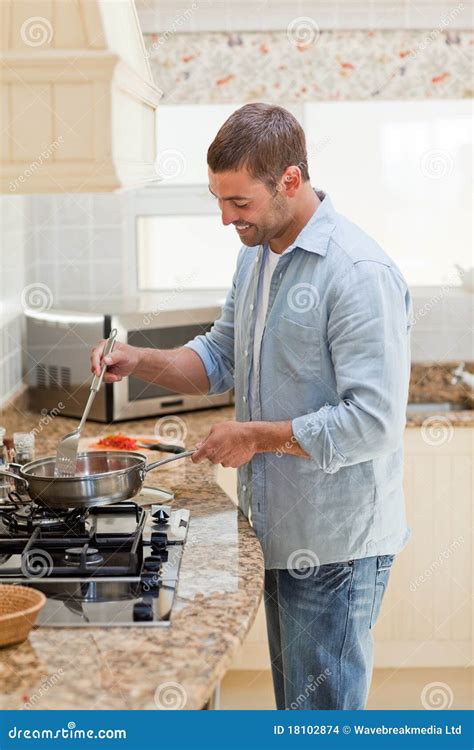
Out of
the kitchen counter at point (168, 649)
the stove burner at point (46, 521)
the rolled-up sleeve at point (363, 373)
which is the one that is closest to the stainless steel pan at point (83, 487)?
the stove burner at point (46, 521)

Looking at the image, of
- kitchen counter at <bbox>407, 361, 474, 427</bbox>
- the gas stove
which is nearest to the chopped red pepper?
the gas stove

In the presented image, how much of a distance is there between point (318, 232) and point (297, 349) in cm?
21

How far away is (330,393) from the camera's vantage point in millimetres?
1760

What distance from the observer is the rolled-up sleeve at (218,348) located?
2111mm

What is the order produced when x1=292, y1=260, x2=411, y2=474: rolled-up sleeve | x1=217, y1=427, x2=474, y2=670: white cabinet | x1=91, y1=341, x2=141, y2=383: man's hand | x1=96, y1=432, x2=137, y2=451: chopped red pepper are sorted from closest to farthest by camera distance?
x1=292, y1=260, x2=411, y2=474: rolled-up sleeve
x1=91, y1=341, x2=141, y2=383: man's hand
x1=96, y1=432, x2=137, y2=451: chopped red pepper
x1=217, y1=427, x2=474, y2=670: white cabinet

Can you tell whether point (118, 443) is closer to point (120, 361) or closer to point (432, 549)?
point (120, 361)

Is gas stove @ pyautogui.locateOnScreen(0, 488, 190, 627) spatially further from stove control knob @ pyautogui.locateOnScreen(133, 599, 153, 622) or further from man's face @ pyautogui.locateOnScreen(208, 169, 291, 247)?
man's face @ pyautogui.locateOnScreen(208, 169, 291, 247)

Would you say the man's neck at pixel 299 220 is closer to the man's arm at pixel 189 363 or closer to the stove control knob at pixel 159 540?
the man's arm at pixel 189 363

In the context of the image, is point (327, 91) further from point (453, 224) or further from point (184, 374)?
point (184, 374)

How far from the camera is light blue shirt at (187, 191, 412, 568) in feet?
5.41

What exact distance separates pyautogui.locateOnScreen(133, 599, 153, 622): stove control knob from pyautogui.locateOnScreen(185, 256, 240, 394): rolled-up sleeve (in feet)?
2.56

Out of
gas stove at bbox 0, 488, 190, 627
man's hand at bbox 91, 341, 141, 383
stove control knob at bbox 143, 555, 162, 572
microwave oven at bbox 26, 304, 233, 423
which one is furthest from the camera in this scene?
microwave oven at bbox 26, 304, 233, 423

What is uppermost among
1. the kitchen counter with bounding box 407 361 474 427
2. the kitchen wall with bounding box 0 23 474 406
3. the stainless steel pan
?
the kitchen wall with bounding box 0 23 474 406
